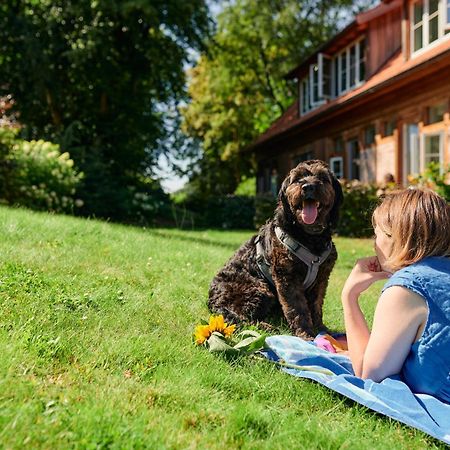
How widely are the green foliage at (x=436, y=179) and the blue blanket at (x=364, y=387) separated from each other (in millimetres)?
8477

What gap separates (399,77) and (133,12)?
425 inches

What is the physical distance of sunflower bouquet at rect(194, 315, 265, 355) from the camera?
3355 mm

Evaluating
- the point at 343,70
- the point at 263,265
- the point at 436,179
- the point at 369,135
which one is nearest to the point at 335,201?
the point at 263,265

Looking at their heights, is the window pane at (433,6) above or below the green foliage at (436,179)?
above

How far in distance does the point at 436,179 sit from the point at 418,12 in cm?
543

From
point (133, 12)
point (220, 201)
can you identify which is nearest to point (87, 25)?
point (133, 12)

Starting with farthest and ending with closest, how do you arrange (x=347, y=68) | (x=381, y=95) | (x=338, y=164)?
(x=338, y=164) < (x=347, y=68) < (x=381, y=95)

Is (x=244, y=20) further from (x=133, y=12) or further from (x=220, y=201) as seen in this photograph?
(x=220, y=201)

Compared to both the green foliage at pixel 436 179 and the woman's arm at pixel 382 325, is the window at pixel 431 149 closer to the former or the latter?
the green foliage at pixel 436 179

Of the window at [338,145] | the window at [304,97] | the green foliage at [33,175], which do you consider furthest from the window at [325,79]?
the green foliage at [33,175]

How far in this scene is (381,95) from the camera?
48.0ft

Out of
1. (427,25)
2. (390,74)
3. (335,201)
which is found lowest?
(335,201)

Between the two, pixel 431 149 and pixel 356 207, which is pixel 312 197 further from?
pixel 356 207

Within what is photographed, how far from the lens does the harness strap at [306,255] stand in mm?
4211
